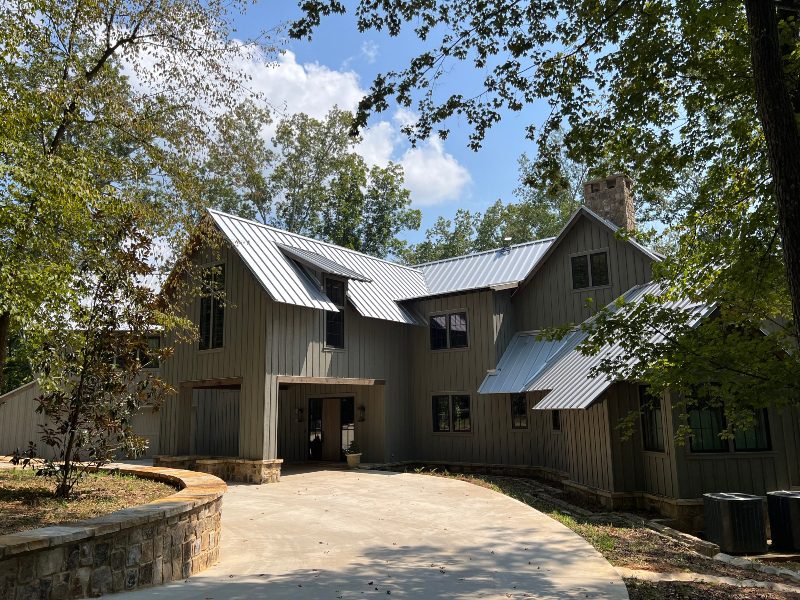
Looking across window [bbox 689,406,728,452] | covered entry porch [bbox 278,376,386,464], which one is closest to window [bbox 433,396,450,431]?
covered entry porch [bbox 278,376,386,464]

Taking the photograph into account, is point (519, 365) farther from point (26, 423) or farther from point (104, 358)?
point (26, 423)

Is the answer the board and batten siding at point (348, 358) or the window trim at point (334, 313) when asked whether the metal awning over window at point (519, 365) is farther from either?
the window trim at point (334, 313)

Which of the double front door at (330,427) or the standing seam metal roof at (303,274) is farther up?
the standing seam metal roof at (303,274)

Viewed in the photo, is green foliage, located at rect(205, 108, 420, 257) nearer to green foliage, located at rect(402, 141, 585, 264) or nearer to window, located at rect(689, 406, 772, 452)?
green foliage, located at rect(402, 141, 585, 264)

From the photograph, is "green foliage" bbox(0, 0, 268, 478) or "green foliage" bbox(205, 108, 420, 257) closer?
"green foliage" bbox(0, 0, 268, 478)

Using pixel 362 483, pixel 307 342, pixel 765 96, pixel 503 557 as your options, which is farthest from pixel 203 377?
pixel 765 96

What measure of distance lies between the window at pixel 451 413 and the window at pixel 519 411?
4.53 ft

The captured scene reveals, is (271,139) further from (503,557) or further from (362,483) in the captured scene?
(503,557)

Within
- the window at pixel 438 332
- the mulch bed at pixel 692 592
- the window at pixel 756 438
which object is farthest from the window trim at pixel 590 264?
the mulch bed at pixel 692 592

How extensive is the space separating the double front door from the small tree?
36.5 feet

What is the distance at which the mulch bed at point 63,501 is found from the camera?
19.1ft

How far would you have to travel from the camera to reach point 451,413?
18.2m

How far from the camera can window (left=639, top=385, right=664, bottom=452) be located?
11457mm

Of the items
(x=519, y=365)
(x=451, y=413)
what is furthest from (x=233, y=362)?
(x=519, y=365)
